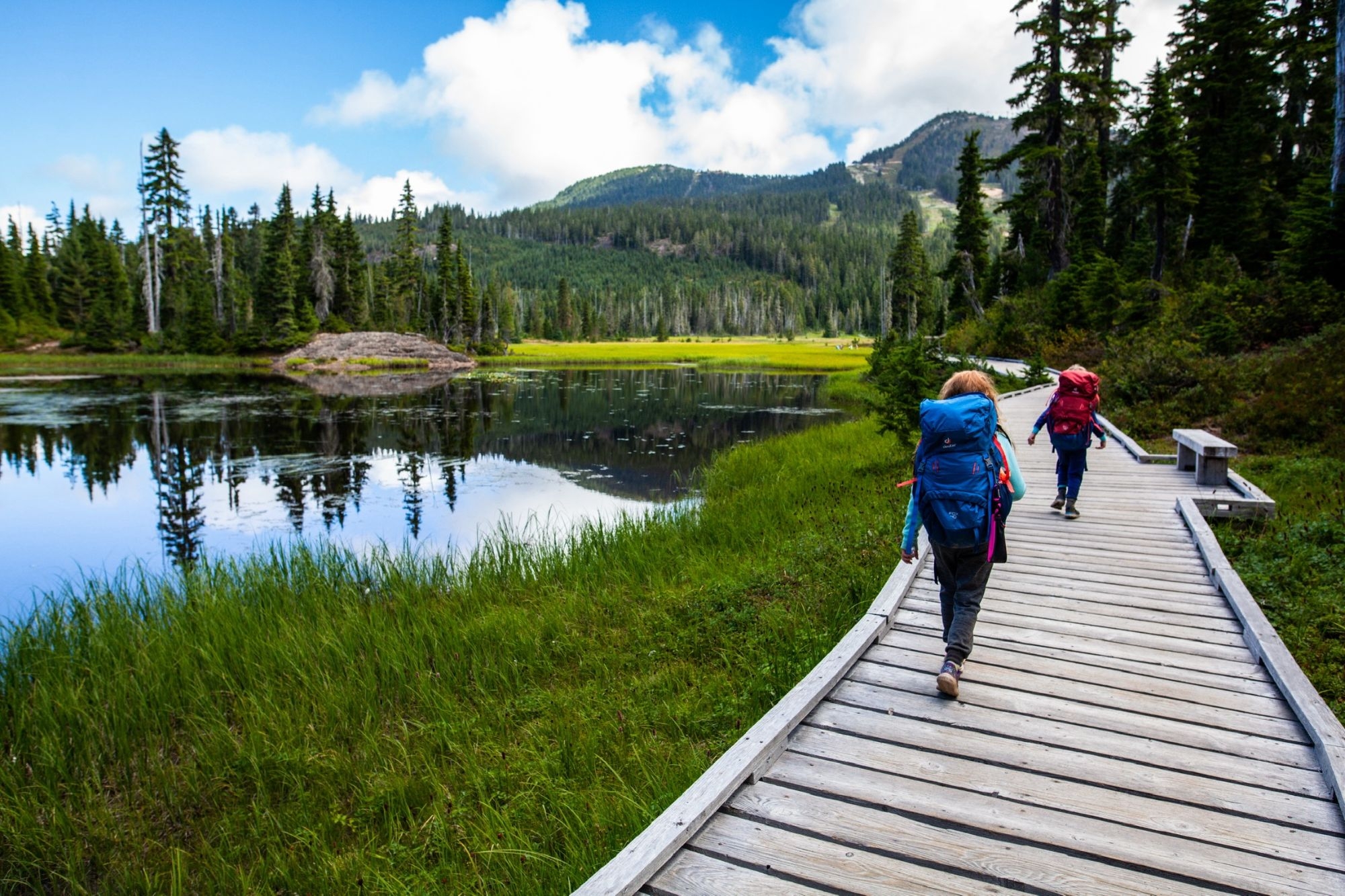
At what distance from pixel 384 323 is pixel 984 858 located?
242 ft

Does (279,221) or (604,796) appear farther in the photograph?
(279,221)

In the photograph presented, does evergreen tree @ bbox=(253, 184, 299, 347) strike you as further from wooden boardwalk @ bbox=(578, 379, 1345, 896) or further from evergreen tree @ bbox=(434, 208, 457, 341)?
wooden boardwalk @ bbox=(578, 379, 1345, 896)

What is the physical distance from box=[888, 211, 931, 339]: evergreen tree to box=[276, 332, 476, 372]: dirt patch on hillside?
38.5 m

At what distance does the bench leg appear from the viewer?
9031 millimetres

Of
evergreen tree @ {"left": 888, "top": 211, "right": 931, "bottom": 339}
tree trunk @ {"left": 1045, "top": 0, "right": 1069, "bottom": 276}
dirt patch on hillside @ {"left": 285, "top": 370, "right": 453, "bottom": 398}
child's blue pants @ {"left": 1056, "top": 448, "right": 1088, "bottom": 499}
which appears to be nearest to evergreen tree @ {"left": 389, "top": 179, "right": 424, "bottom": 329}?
dirt patch on hillside @ {"left": 285, "top": 370, "right": 453, "bottom": 398}

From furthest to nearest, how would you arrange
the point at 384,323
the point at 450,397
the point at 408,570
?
the point at 384,323
the point at 450,397
the point at 408,570

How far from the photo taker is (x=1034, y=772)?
348cm

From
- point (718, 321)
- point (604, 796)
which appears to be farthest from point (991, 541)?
point (718, 321)

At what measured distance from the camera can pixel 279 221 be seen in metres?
61.9

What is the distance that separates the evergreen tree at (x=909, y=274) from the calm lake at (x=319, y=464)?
111ft

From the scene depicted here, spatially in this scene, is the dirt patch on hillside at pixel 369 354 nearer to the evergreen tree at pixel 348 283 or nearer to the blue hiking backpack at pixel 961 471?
the evergreen tree at pixel 348 283

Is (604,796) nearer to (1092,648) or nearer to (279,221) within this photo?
(1092,648)

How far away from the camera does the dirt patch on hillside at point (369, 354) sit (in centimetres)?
5450

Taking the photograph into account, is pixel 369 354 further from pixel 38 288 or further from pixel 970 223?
pixel 970 223
